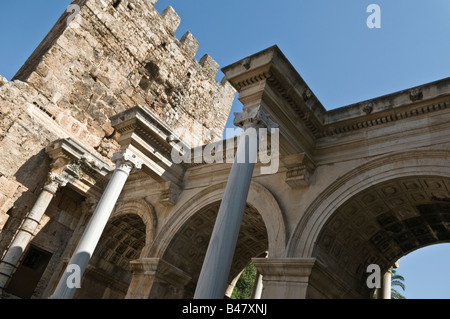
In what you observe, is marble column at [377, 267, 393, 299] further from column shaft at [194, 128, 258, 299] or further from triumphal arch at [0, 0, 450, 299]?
column shaft at [194, 128, 258, 299]

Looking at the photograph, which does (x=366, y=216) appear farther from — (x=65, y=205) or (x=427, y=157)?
(x=65, y=205)

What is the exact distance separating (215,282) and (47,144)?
913 centimetres

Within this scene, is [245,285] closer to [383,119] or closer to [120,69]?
[120,69]

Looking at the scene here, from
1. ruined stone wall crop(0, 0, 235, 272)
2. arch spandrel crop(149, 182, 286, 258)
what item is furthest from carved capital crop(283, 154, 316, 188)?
ruined stone wall crop(0, 0, 235, 272)

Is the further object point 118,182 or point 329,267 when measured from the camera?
point 118,182

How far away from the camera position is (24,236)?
11016mm

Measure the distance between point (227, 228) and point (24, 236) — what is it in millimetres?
7729

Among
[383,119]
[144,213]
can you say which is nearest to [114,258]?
[144,213]

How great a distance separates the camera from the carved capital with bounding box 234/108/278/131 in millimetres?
6719

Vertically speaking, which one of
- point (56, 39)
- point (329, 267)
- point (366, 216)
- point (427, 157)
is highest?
point (56, 39)

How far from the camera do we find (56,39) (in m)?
13.4

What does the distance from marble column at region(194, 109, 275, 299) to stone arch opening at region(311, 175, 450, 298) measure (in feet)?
6.56

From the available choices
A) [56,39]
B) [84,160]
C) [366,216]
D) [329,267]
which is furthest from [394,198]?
[56,39]

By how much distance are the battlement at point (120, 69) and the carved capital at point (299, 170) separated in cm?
839
